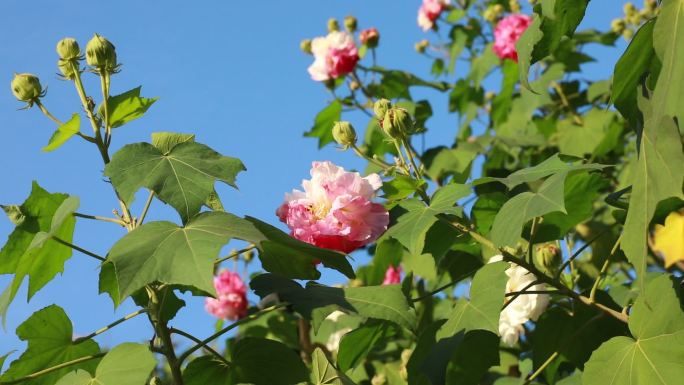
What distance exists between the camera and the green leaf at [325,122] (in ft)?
13.2

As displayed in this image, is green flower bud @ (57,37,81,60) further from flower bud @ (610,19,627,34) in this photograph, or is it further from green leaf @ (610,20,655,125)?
flower bud @ (610,19,627,34)

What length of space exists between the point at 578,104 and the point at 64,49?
300cm

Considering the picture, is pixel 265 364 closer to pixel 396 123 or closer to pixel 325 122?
pixel 396 123

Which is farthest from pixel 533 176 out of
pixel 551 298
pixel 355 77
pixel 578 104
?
pixel 578 104

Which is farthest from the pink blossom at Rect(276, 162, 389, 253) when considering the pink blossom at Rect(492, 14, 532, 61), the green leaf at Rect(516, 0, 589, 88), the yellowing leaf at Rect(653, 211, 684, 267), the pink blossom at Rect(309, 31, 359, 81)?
the pink blossom at Rect(492, 14, 532, 61)

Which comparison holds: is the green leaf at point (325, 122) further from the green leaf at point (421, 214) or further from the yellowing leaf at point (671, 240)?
the green leaf at point (421, 214)

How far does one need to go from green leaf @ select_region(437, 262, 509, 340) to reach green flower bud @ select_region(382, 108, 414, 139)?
363 millimetres

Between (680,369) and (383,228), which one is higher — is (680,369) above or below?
below

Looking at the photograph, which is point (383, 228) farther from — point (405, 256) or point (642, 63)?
point (405, 256)

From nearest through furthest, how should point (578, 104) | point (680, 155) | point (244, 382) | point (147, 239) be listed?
point (680, 155) → point (147, 239) → point (244, 382) → point (578, 104)

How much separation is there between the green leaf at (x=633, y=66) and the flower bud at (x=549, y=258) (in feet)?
2.63

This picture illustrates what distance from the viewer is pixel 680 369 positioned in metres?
1.55

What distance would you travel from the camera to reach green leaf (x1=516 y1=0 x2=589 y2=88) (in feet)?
5.43

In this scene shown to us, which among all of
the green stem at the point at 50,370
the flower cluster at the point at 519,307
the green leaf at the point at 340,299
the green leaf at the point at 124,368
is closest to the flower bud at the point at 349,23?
the flower cluster at the point at 519,307
